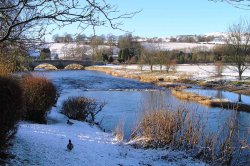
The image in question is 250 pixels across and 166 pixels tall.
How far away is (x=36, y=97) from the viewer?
49.3ft

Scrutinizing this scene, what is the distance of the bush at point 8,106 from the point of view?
7086mm

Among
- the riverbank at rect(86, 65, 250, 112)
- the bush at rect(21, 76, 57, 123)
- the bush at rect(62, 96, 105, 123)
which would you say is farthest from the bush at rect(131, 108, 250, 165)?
the riverbank at rect(86, 65, 250, 112)

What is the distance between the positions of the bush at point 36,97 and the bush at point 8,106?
7.14m

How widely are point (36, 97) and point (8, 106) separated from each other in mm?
7963

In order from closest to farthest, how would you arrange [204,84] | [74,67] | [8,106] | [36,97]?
[8,106], [36,97], [204,84], [74,67]

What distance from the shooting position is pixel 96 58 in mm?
105062

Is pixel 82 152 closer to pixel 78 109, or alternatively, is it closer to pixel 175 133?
pixel 175 133

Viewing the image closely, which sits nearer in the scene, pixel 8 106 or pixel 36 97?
pixel 8 106

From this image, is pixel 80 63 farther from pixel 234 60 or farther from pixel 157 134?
pixel 157 134

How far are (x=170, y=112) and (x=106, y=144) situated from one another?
2189 mm

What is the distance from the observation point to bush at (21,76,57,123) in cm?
1484

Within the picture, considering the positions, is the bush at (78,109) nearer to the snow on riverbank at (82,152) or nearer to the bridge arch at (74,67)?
the snow on riverbank at (82,152)

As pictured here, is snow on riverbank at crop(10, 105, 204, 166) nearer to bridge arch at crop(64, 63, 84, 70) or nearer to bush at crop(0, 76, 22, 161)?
bush at crop(0, 76, 22, 161)

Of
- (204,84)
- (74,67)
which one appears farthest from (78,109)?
(74,67)
